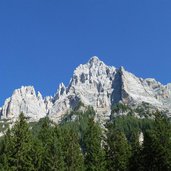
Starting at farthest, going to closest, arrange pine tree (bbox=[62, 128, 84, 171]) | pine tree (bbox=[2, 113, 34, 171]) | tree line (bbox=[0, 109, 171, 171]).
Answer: pine tree (bbox=[62, 128, 84, 171])
tree line (bbox=[0, 109, 171, 171])
pine tree (bbox=[2, 113, 34, 171])

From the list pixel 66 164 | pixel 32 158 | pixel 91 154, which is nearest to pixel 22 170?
pixel 32 158

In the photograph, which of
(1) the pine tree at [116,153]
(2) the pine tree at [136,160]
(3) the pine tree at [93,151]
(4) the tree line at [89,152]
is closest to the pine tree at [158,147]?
(4) the tree line at [89,152]

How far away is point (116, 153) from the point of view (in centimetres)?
8075

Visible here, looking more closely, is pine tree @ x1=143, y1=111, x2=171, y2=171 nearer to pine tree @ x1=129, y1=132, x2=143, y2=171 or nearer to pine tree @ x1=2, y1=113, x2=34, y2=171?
pine tree @ x1=129, y1=132, x2=143, y2=171

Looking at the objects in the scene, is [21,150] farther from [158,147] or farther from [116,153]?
[158,147]

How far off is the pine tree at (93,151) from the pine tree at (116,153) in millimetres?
2016

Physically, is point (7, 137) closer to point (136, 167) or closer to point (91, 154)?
point (91, 154)

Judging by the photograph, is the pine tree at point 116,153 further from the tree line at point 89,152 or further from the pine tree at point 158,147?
the pine tree at point 158,147

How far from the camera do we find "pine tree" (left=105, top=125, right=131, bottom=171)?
79.6m

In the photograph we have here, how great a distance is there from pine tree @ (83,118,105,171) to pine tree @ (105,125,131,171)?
2.02 metres

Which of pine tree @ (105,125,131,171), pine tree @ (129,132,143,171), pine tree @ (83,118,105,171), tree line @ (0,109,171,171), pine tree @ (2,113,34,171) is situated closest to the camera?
pine tree @ (2,113,34,171)

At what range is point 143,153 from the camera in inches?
2955

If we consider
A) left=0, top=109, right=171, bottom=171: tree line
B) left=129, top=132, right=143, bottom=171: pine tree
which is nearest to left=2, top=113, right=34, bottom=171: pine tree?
left=0, top=109, right=171, bottom=171: tree line

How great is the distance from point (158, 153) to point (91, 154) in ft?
46.7
